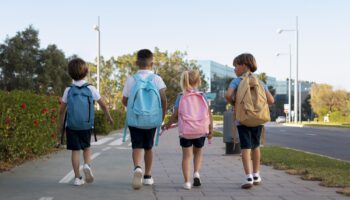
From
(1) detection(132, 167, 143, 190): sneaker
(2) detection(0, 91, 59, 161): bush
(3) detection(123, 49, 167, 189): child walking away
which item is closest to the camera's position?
(1) detection(132, 167, 143, 190): sneaker

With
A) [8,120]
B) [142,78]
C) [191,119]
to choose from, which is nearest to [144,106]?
[142,78]

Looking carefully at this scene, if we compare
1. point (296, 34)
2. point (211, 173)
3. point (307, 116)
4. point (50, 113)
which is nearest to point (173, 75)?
point (296, 34)

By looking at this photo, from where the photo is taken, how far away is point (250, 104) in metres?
6.95

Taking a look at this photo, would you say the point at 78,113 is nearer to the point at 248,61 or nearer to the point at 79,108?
the point at 79,108

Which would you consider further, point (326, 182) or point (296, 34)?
point (296, 34)

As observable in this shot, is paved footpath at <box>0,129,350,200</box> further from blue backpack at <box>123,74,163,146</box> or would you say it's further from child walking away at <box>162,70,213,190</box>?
blue backpack at <box>123,74,163,146</box>

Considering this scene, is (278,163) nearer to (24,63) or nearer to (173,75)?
(24,63)

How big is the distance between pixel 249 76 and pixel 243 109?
1.62 feet

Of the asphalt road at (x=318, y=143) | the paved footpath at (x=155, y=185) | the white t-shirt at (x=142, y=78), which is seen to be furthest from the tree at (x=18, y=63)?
the white t-shirt at (x=142, y=78)

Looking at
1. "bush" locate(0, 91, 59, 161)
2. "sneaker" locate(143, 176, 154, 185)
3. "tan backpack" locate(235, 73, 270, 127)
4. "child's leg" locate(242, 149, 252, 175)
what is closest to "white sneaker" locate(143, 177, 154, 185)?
"sneaker" locate(143, 176, 154, 185)

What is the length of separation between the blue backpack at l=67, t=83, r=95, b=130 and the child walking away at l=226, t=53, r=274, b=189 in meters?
1.90

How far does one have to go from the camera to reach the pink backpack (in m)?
6.80

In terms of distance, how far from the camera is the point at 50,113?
41.3ft

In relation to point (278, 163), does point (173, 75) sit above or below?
above
